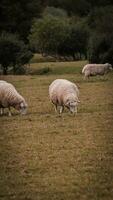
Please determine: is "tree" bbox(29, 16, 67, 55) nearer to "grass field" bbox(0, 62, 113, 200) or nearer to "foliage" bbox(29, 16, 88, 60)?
"foliage" bbox(29, 16, 88, 60)

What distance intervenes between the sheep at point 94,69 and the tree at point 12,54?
31.4ft

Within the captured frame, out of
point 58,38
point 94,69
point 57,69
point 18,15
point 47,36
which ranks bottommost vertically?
point 57,69

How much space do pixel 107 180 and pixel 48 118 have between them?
7857 millimetres

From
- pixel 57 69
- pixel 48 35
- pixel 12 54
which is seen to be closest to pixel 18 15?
pixel 48 35

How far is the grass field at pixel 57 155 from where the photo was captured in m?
9.80

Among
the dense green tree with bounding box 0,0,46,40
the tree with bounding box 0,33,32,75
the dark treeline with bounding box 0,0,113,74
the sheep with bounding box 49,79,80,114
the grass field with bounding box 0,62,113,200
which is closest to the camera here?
the grass field with bounding box 0,62,113,200

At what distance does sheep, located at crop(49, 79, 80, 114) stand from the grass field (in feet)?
1.07

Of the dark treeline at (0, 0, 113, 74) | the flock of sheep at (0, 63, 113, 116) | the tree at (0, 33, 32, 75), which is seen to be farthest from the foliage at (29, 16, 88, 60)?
the flock of sheep at (0, 63, 113, 116)

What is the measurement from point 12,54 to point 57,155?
3712cm

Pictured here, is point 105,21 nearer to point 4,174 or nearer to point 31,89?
point 31,89

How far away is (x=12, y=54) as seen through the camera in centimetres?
4872

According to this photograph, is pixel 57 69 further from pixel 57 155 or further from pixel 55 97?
pixel 57 155

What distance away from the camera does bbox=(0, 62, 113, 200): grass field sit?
9.80 metres

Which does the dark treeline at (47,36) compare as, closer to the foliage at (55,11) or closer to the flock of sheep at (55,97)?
the foliage at (55,11)
